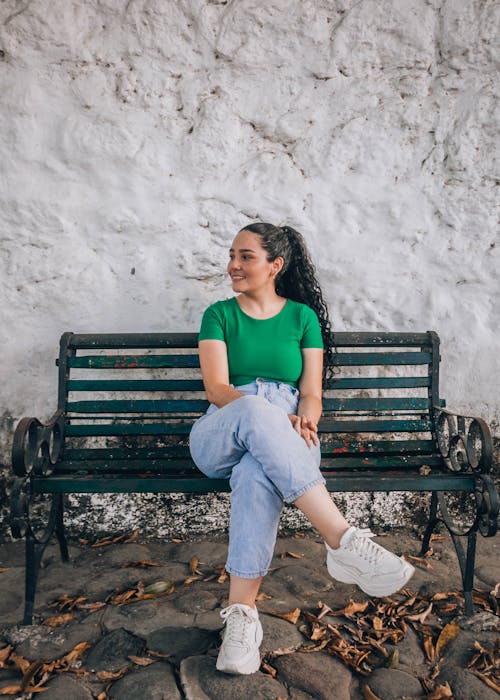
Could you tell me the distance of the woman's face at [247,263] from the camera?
2.91 m

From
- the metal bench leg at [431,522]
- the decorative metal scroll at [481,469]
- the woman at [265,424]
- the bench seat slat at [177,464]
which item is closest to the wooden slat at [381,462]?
the bench seat slat at [177,464]

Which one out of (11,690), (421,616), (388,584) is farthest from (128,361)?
(421,616)

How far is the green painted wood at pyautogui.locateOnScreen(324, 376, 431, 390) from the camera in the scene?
3240mm

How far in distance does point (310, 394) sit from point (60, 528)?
1392 mm

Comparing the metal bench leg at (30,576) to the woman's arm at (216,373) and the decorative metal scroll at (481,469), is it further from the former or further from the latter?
the decorative metal scroll at (481,469)

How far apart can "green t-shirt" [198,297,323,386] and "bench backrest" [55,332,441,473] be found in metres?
0.38

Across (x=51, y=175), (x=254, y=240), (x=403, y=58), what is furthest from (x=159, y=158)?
(x=403, y=58)

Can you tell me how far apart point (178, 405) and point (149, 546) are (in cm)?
80

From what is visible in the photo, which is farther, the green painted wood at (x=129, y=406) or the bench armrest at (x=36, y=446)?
the green painted wood at (x=129, y=406)

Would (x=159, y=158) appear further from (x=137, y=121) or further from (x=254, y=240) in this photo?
(x=254, y=240)

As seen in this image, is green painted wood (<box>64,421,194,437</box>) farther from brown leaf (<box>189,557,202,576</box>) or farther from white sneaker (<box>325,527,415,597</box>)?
white sneaker (<box>325,527,415,597</box>)

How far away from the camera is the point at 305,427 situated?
8.57 ft

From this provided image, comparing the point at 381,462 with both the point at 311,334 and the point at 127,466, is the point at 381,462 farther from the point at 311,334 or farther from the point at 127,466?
the point at 127,466

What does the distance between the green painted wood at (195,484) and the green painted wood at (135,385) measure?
0.57 meters
